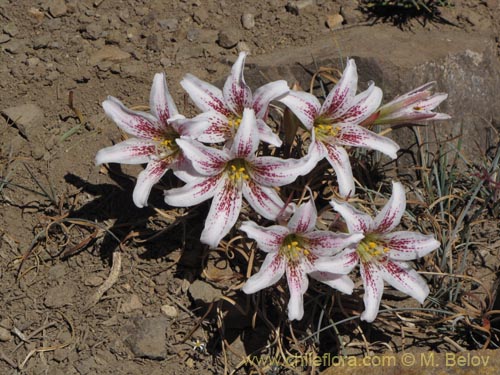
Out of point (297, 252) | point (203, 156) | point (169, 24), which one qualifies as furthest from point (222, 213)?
point (169, 24)

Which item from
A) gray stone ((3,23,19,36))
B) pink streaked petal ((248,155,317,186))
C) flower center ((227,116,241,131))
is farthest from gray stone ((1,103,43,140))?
pink streaked petal ((248,155,317,186))

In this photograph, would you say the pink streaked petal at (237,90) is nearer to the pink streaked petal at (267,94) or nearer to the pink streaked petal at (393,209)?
the pink streaked petal at (267,94)

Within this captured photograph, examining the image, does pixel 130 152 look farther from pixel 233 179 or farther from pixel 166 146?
pixel 233 179

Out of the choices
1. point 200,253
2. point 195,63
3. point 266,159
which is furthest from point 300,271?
point 195,63

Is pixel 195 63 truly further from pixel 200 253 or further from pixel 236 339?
pixel 236 339

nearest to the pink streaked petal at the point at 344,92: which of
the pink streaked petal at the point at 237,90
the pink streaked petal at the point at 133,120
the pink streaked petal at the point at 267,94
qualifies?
the pink streaked petal at the point at 267,94

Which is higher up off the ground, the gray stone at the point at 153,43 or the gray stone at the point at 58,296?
the gray stone at the point at 153,43
